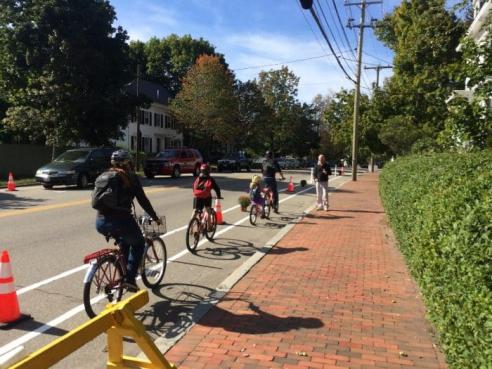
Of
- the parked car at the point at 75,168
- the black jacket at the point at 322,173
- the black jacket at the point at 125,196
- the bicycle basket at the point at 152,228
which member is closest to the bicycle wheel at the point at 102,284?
the black jacket at the point at 125,196

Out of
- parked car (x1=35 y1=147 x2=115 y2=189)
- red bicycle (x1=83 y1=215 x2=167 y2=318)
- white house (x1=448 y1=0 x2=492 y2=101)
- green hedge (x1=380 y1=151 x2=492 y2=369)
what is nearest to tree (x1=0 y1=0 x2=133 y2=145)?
parked car (x1=35 y1=147 x2=115 y2=189)

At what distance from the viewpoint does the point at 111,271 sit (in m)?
6.02

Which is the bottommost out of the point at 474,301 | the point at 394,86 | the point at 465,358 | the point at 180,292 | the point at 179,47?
the point at 180,292

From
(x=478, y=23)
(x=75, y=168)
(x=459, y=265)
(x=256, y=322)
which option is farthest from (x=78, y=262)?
(x=478, y=23)

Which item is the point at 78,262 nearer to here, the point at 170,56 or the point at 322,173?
the point at 322,173

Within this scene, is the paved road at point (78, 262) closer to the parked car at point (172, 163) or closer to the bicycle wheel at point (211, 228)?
the bicycle wheel at point (211, 228)

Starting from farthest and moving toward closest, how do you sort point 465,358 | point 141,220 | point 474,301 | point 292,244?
point 292,244, point 141,220, point 465,358, point 474,301

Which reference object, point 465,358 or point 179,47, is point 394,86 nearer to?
point 465,358

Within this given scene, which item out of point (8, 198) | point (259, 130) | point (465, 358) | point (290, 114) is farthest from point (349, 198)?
point (290, 114)

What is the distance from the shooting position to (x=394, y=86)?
34.1 metres

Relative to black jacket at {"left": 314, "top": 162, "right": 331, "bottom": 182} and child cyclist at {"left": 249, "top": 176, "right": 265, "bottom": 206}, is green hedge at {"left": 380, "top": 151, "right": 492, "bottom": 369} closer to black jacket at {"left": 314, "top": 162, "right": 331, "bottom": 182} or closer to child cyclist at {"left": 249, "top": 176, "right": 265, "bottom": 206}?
child cyclist at {"left": 249, "top": 176, "right": 265, "bottom": 206}

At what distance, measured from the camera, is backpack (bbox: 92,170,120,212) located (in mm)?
Answer: 5773

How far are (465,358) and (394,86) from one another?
107 feet

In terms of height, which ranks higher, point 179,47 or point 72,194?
point 179,47
